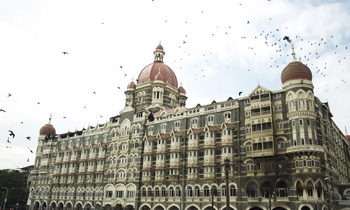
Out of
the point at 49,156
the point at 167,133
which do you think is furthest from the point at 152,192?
the point at 49,156

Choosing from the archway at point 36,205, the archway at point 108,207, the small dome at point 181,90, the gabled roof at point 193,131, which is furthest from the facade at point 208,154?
the archway at point 36,205

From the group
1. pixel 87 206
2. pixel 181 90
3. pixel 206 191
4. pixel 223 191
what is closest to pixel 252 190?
pixel 223 191

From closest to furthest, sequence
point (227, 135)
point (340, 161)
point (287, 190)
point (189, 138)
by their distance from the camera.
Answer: point (287, 190) → point (227, 135) → point (189, 138) → point (340, 161)

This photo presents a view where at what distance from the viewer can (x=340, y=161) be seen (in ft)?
200

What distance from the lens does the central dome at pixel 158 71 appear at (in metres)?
76.5

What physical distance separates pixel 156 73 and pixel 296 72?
37696mm

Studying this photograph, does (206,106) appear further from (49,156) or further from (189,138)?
(49,156)

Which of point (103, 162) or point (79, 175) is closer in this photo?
point (103, 162)

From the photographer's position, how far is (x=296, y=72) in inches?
1890

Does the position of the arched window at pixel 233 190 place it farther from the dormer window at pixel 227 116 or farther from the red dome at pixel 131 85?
the red dome at pixel 131 85

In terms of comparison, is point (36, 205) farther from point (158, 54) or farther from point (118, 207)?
point (158, 54)

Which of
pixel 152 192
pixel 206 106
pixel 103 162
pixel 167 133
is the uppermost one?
pixel 206 106

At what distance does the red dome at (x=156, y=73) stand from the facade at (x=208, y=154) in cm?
35

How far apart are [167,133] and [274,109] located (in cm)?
2235
